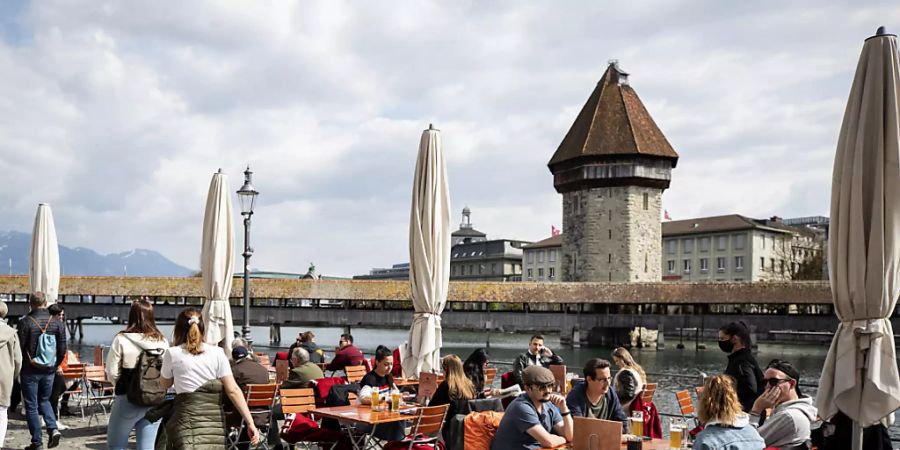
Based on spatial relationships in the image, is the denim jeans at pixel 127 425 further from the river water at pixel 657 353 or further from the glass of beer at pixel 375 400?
the river water at pixel 657 353

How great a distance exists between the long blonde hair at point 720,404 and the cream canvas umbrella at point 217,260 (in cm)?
698

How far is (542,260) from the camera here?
84125mm

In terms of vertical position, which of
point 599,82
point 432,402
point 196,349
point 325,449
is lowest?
point 325,449

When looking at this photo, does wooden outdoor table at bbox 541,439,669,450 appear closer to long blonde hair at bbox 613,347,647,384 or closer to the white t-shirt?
long blonde hair at bbox 613,347,647,384

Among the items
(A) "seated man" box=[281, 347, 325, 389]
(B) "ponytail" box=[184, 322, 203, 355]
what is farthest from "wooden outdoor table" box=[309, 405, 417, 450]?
(B) "ponytail" box=[184, 322, 203, 355]

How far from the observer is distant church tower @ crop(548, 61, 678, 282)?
50.3 meters

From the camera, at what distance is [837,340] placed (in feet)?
15.5

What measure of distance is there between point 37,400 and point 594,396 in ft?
14.8

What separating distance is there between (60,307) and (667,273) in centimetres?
6804

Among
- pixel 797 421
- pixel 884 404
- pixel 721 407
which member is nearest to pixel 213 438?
pixel 721 407

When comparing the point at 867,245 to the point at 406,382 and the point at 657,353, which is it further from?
the point at 657,353

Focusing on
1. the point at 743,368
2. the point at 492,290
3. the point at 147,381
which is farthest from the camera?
the point at 492,290

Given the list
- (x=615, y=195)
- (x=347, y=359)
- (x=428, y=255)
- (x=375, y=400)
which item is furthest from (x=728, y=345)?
(x=615, y=195)

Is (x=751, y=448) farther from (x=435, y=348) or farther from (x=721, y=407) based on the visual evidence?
(x=435, y=348)
